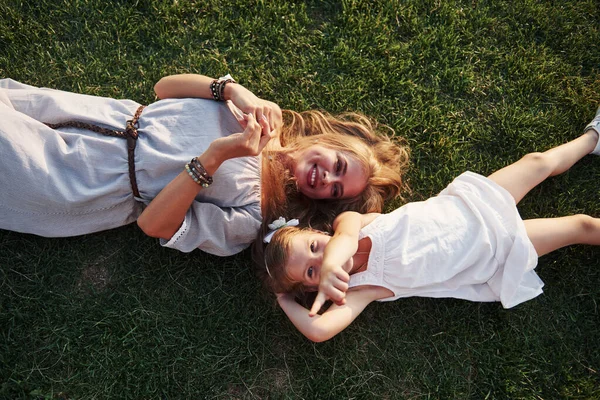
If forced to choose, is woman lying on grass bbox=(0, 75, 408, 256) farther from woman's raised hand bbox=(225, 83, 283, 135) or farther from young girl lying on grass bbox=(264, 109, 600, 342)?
young girl lying on grass bbox=(264, 109, 600, 342)

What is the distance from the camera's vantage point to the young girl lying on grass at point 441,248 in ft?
9.60

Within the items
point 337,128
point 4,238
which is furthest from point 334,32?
point 4,238

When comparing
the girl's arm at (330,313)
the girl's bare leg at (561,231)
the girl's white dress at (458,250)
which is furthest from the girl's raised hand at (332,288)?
the girl's bare leg at (561,231)

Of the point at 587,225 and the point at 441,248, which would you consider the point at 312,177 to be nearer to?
the point at 441,248

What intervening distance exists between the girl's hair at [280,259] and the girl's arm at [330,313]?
0.32 ft

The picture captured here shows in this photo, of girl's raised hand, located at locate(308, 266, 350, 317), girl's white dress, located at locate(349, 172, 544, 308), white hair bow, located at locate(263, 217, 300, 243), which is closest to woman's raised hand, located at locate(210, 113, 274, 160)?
white hair bow, located at locate(263, 217, 300, 243)

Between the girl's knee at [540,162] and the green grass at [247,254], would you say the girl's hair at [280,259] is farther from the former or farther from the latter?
the girl's knee at [540,162]

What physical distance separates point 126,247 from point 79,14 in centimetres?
174

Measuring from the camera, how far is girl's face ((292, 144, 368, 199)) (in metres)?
3.00

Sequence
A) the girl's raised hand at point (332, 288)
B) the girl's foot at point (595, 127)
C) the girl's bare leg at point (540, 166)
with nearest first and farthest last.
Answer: the girl's raised hand at point (332, 288) → the girl's bare leg at point (540, 166) → the girl's foot at point (595, 127)

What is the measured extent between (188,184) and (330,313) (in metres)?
1.10

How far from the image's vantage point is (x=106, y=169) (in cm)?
289

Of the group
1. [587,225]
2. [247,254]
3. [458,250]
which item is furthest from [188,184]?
[587,225]

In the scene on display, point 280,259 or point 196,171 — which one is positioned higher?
point 196,171
